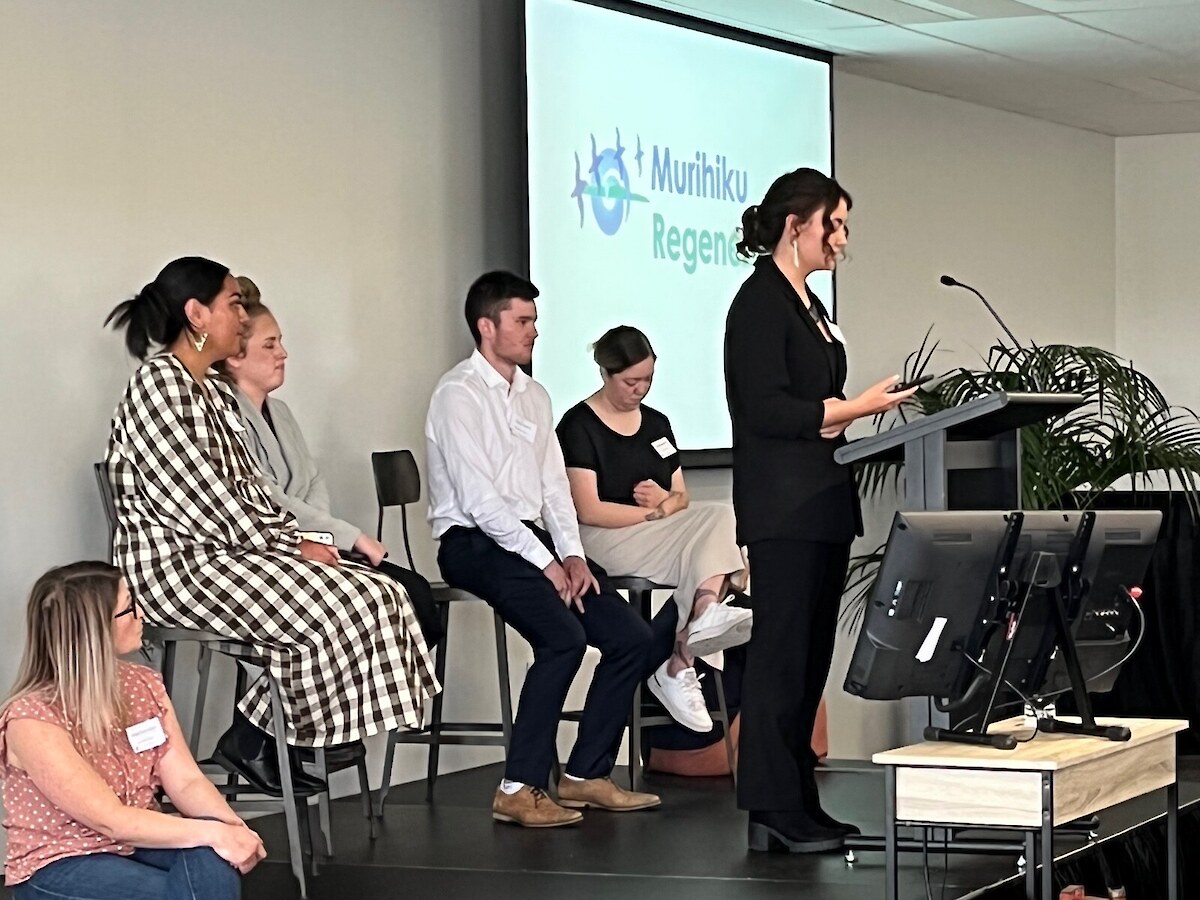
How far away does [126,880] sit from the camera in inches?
113

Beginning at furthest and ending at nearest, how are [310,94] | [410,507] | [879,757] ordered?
[410,507]
[310,94]
[879,757]

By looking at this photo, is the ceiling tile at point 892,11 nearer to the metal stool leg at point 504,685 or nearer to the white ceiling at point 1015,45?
the white ceiling at point 1015,45

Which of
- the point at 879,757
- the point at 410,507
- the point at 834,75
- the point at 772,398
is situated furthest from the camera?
the point at 834,75

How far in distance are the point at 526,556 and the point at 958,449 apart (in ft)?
4.31

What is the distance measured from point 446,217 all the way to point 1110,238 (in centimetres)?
Result: 512

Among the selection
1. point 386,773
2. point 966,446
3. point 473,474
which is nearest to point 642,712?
point 386,773

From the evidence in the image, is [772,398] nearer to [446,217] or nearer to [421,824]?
[421,824]

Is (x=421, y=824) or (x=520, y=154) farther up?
(x=520, y=154)

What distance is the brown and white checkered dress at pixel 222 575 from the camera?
3900 millimetres

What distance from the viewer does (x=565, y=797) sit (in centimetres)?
476

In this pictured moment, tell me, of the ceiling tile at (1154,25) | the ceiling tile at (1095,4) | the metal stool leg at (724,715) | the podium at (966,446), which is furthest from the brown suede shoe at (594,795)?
the ceiling tile at (1154,25)

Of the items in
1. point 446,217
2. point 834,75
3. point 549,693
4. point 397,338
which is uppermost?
point 834,75

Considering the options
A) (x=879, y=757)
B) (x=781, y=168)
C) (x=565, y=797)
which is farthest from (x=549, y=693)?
(x=781, y=168)

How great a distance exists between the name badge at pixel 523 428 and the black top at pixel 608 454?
0.40 metres
